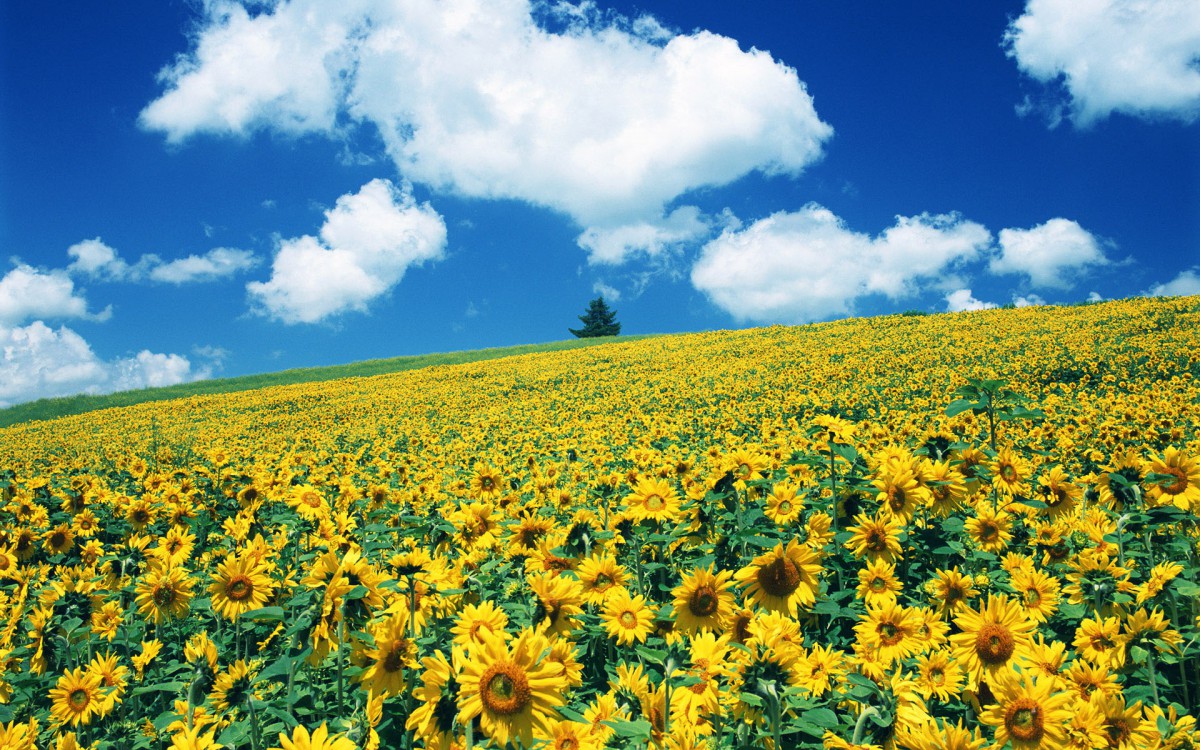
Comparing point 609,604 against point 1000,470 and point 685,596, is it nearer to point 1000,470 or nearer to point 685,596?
point 685,596

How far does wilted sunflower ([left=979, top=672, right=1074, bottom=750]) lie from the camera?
1875 millimetres

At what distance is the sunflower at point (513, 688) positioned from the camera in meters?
1.70

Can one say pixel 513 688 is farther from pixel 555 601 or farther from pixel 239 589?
pixel 239 589

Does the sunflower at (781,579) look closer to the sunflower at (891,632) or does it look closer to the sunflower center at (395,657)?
the sunflower at (891,632)

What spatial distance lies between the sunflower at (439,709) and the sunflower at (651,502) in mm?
2398

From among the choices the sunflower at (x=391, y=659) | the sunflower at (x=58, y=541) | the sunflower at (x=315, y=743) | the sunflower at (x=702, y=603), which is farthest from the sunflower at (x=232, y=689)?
the sunflower at (x=58, y=541)

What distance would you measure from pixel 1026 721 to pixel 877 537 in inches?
61.3

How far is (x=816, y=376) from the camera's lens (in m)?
17.6

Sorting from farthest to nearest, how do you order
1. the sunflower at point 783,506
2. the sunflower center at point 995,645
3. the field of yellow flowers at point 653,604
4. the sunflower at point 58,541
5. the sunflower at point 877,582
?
1. the sunflower at point 58,541
2. the sunflower at point 783,506
3. the sunflower at point 877,582
4. the sunflower center at point 995,645
5. the field of yellow flowers at point 653,604

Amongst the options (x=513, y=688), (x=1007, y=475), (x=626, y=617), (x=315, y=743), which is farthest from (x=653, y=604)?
(x=1007, y=475)

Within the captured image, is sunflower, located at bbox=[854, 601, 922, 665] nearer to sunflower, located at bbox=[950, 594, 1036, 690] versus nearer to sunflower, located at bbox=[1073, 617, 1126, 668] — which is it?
sunflower, located at bbox=[950, 594, 1036, 690]

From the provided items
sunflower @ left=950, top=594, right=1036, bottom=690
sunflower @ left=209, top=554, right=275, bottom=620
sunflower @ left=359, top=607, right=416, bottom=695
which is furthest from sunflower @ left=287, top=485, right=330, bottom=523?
sunflower @ left=950, top=594, right=1036, bottom=690

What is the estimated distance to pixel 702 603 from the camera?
2.71 meters

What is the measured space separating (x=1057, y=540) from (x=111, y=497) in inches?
349
